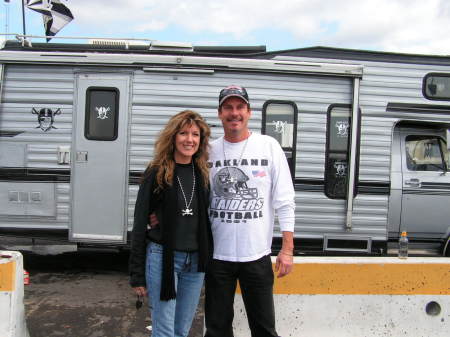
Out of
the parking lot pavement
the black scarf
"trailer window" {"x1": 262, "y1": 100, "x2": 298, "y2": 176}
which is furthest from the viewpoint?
"trailer window" {"x1": 262, "y1": 100, "x2": 298, "y2": 176}

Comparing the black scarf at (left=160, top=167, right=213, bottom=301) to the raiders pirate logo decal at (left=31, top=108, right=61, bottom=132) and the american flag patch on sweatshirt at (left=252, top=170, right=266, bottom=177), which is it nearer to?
the american flag patch on sweatshirt at (left=252, top=170, right=266, bottom=177)

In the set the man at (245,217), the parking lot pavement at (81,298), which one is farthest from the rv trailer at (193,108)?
the man at (245,217)

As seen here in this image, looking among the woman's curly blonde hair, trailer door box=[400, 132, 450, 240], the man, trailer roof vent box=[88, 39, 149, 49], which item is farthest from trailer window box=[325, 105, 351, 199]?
the woman's curly blonde hair

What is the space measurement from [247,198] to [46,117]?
3.70 metres

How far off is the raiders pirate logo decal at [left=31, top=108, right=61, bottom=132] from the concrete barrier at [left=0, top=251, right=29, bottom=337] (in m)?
2.47

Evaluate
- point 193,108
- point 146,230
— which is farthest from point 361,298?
point 193,108

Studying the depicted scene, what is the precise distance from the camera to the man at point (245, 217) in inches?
101

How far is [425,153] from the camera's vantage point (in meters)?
5.88

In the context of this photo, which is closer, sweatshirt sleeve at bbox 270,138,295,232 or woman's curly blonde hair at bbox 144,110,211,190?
woman's curly blonde hair at bbox 144,110,211,190

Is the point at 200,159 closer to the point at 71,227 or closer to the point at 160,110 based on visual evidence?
the point at 160,110

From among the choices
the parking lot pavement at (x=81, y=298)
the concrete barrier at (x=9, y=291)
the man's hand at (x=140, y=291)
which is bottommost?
the parking lot pavement at (x=81, y=298)

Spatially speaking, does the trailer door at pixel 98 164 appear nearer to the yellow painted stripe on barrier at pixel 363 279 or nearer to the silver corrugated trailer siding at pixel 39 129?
the silver corrugated trailer siding at pixel 39 129

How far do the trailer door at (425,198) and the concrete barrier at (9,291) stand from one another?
4701mm

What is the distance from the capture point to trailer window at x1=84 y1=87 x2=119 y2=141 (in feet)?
17.4
